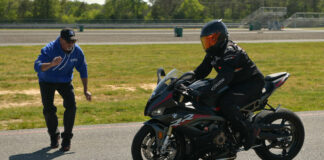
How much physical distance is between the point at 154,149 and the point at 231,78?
117 centimetres

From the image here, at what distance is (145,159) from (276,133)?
1.70 m

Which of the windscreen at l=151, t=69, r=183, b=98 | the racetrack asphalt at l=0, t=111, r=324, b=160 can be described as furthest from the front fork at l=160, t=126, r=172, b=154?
the racetrack asphalt at l=0, t=111, r=324, b=160

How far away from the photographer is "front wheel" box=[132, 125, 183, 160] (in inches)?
170

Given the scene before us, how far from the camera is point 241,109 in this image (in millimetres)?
4652

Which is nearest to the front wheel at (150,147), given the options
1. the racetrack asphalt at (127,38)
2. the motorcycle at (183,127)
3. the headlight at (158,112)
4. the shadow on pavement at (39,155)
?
the motorcycle at (183,127)

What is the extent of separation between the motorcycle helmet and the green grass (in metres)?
3.67

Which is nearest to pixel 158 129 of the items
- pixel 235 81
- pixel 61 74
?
pixel 235 81

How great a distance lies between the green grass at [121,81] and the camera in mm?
8461

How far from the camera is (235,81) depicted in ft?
15.3

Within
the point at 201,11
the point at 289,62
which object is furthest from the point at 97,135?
the point at 201,11

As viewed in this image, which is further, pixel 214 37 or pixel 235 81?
pixel 235 81

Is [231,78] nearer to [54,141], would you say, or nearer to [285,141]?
[285,141]

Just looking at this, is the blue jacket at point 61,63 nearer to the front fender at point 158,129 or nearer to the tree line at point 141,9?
the front fender at point 158,129

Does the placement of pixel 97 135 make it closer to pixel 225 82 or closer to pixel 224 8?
pixel 225 82
